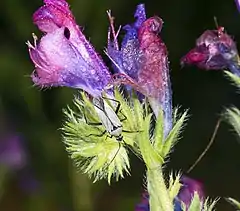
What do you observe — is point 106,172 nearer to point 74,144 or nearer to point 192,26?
point 74,144

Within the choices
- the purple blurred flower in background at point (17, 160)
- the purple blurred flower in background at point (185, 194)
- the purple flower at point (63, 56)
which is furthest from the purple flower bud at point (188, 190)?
the purple blurred flower in background at point (17, 160)

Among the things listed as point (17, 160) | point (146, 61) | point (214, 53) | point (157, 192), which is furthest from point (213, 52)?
point (17, 160)

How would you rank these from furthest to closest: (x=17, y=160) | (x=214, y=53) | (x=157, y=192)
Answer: (x=17, y=160)
(x=214, y=53)
(x=157, y=192)

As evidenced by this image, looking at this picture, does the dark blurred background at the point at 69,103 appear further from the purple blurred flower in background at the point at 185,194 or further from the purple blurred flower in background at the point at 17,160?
the purple blurred flower in background at the point at 185,194

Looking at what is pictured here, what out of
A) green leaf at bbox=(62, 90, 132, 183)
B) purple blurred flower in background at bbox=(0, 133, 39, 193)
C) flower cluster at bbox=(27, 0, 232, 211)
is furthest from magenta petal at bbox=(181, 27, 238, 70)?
purple blurred flower in background at bbox=(0, 133, 39, 193)

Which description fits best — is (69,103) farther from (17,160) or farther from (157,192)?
(157,192)

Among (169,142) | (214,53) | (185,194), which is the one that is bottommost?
(185,194)
